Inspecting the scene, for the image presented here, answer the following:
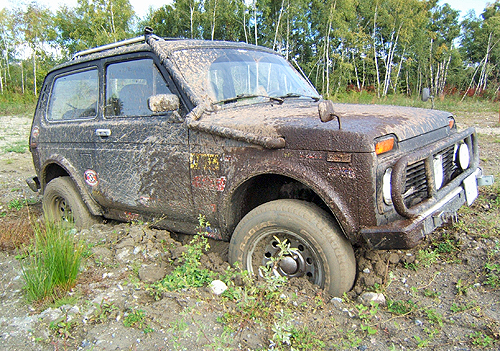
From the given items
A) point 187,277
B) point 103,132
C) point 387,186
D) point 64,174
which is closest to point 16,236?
point 64,174

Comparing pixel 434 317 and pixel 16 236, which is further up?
pixel 16 236

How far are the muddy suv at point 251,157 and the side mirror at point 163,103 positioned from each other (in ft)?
0.04

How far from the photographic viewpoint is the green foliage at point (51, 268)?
254cm

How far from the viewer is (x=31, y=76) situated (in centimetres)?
3622

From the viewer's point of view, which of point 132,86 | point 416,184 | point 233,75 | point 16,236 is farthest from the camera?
point 16,236

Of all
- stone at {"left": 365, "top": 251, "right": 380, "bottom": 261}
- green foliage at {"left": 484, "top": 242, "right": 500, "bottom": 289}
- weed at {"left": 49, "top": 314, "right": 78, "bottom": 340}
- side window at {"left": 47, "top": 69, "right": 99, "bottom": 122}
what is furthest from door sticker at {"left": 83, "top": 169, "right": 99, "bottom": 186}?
green foliage at {"left": 484, "top": 242, "right": 500, "bottom": 289}

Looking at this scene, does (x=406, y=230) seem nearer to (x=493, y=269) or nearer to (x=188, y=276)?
(x=493, y=269)

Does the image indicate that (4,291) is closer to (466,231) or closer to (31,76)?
(466,231)

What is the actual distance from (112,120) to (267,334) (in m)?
2.47

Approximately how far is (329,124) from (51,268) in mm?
2154

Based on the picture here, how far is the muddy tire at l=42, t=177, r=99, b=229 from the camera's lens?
406 centimetres

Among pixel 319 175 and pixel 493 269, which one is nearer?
pixel 319 175

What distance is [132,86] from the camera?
3.42 meters

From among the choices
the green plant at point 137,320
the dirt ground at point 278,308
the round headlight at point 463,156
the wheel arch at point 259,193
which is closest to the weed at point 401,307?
the dirt ground at point 278,308
